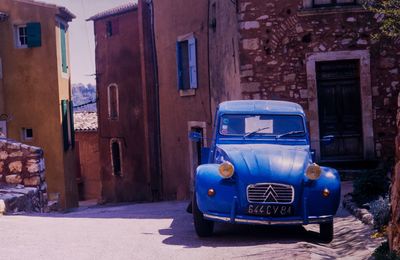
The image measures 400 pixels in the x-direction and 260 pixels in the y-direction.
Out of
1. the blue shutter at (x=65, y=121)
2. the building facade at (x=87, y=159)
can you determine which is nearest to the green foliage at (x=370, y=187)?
the blue shutter at (x=65, y=121)

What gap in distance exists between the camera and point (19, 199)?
1159cm

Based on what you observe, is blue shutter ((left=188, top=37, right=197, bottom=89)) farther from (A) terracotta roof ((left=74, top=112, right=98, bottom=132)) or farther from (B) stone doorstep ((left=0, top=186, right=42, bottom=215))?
(A) terracotta roof ((left=74, top=112, right=98, bottom=132))

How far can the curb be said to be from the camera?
9.29m

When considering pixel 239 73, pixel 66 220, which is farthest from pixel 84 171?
pixel 66 220

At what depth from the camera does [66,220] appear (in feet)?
35.8

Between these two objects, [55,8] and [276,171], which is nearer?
[276,171]

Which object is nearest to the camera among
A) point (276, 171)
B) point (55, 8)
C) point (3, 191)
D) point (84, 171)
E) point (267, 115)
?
point (276, 171)

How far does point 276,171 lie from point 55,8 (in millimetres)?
18005

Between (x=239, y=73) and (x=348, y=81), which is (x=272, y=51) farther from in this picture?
(x=348, y=81)

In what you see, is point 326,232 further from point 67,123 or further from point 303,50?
point 67,123

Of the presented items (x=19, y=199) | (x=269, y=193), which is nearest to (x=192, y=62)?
(x=19, y=199)

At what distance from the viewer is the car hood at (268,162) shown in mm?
8297

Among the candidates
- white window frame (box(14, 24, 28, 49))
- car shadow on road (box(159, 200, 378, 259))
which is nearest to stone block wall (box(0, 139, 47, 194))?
car shadow on road (box(159, 200, 378, 259))

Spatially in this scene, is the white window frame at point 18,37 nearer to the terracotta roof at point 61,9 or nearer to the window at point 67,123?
the terracotta roof at point 61,9
